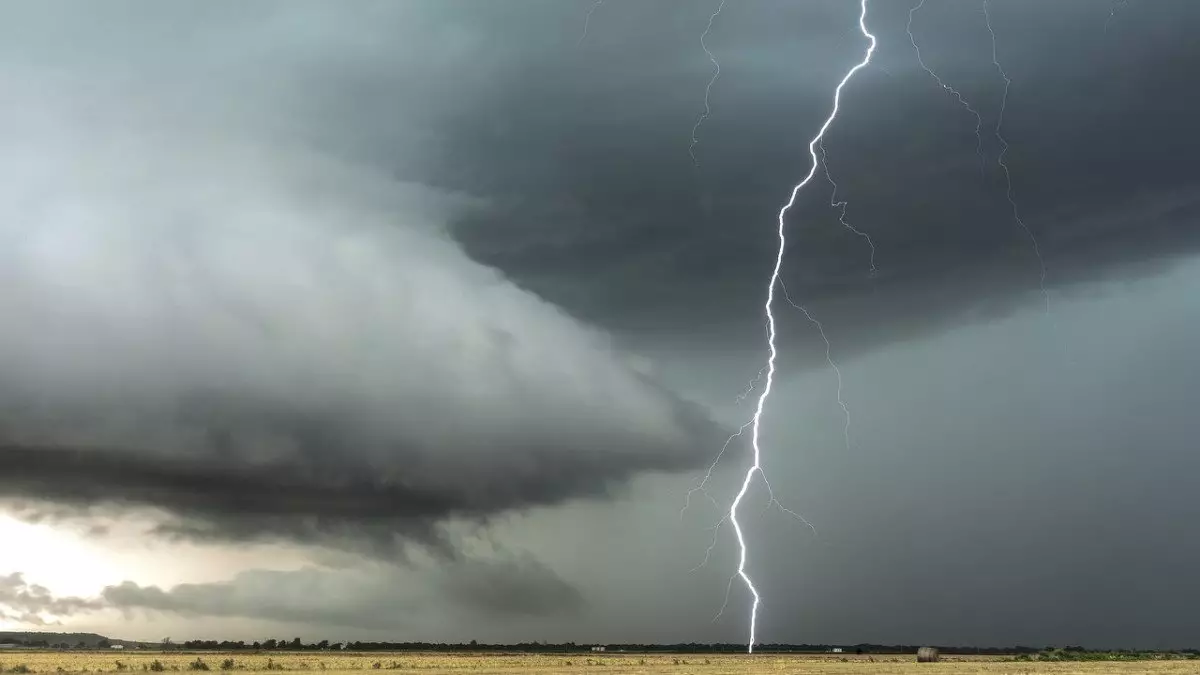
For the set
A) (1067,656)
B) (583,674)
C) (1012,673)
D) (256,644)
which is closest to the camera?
(583,674)

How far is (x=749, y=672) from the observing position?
6150 centimetres

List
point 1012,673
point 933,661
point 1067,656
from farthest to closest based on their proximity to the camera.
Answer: point 1067,656, point 933,661, point 1012,673

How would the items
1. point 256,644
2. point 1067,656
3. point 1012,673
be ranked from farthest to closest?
point 256,644 → point 1067,656 → point 1012,673

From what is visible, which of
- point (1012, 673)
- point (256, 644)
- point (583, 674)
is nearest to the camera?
point (583, 674)

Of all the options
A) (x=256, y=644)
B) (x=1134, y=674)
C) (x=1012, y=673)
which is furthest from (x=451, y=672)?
(x=256, y=644)

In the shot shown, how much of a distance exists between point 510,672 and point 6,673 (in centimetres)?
3123

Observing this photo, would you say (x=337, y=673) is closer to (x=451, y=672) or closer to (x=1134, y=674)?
(x=451, y=672)

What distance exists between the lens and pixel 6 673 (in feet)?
205

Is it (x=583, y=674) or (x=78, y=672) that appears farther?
(x=78, y=672)

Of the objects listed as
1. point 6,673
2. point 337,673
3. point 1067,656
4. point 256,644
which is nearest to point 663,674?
point 337,673

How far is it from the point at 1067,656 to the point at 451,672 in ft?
240

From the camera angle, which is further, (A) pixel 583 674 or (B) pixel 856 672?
(B) pixel 856 672

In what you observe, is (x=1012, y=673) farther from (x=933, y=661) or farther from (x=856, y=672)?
(x=933, y=661)

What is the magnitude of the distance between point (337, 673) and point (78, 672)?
1546 cm
